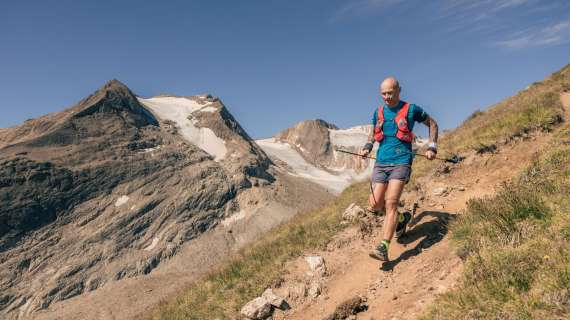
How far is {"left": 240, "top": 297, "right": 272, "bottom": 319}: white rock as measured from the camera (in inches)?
257

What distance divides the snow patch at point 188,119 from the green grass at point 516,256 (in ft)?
186

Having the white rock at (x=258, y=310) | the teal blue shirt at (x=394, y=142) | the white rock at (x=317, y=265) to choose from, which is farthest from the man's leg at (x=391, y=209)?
the white rock at (x=258, y=310)

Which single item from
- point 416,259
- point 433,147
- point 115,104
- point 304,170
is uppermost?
point 115,104

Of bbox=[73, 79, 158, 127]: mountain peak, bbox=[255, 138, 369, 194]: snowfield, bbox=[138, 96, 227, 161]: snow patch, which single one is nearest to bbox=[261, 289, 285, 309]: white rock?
bbox=[138, 96, 227, 161]: snow patch

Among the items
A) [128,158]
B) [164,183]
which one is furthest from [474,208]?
[128,158]

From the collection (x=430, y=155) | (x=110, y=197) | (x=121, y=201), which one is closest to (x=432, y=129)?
(x=430, y=155)

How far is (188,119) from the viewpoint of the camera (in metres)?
72.4

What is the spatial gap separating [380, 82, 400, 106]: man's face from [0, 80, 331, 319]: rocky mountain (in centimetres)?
3838

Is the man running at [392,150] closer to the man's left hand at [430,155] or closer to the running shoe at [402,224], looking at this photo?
the man's left hand at [430,155]

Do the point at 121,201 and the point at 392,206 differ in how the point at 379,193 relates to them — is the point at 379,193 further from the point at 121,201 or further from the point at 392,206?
the point at 121,201

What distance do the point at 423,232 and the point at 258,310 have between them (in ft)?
11.1

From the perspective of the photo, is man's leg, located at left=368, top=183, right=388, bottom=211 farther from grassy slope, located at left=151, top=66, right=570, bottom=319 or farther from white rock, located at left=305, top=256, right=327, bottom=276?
grassy slope, located at left=151, top=66, right=570, bottom=319

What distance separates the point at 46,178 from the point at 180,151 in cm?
1773

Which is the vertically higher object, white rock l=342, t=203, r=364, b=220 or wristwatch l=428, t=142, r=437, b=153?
wristwatch l=428, t=142, r=437, b=153
